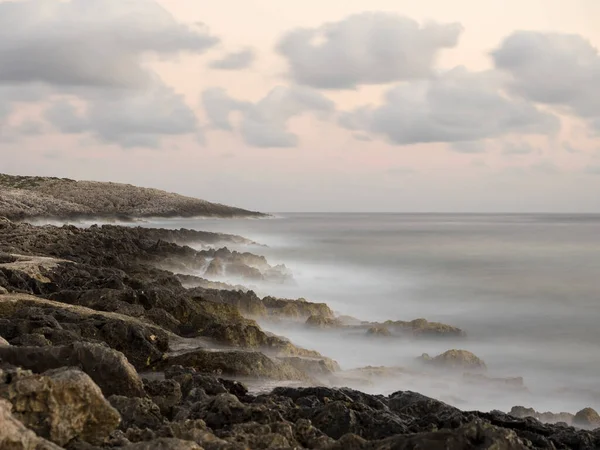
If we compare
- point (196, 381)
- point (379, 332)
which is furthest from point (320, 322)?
point (196, 381)

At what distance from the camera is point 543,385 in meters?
13.0

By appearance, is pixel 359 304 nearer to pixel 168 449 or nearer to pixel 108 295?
pixel 108 295

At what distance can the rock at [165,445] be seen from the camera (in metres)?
3.63

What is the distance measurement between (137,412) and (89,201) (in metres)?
90.6

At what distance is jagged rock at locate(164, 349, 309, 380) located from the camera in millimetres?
7992

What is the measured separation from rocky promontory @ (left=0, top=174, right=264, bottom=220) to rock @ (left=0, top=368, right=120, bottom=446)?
63964 mm

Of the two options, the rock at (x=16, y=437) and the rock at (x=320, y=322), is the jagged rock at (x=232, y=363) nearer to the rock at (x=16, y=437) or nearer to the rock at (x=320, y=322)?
the rock at (x=16, y=437)

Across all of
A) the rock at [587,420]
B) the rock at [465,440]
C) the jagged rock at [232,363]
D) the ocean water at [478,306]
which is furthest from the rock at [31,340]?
the rock at [587,420]

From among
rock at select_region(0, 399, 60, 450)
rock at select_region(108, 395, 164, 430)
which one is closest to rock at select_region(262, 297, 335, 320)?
rock at select_region(108, 395, 164, 430)

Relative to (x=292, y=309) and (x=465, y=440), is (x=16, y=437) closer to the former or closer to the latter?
(x=465, y=440)

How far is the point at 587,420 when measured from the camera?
29.7 ft

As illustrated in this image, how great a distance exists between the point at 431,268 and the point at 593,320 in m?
15.6

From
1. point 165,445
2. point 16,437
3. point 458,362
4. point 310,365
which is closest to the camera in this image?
point 16,437

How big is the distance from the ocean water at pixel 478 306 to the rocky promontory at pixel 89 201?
3551 cm
